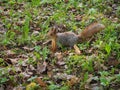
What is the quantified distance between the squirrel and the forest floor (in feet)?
0.32

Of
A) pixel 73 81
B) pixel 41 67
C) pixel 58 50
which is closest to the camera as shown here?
pixel 73 81

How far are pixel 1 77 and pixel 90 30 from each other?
1512mm

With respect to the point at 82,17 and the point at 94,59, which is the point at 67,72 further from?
the point at 82,17

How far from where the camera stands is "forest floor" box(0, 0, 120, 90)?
365cm

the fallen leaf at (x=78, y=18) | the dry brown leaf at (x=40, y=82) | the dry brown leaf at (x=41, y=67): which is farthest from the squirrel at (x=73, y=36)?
the fallen leaf at (x=78, y=18)

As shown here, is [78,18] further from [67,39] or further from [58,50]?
[58,50]

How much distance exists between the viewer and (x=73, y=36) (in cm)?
457

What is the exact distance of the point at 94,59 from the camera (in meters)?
3.97

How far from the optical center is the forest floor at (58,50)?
12.0 feet

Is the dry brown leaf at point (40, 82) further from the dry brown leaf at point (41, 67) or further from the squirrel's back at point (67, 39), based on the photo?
the squirrel's back at point (67, 39)

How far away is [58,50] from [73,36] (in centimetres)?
31

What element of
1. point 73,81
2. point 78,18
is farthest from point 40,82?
point 78,18

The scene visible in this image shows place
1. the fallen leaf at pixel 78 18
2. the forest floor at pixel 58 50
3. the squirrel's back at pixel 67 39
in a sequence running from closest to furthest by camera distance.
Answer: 1. the forest floor at pixel 58 50
2. the squirrel's back at pixel 67 39
3. the fallen leaf at pixel 78 18

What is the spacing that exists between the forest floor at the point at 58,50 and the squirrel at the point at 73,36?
0.32ft
